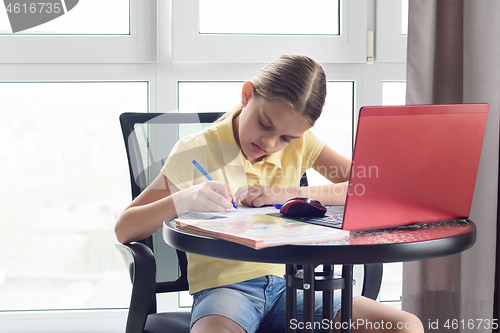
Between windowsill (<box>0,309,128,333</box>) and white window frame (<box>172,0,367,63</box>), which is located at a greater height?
white window frame (<box>172,0,367,63</box>)

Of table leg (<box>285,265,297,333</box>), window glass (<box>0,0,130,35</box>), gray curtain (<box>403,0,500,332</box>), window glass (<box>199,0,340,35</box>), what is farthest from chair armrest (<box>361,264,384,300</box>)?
window glass (<box>0,0,130,35</box>)

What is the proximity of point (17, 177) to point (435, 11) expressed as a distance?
5.79ft

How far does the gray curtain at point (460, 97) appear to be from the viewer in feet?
4.87

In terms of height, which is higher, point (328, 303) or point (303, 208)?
point (303, 208)

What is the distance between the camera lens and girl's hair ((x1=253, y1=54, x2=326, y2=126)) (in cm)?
97

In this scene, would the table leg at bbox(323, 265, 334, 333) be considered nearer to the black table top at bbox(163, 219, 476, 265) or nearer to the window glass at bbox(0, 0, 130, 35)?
the black table top at bbox(163, 219, 476, 265)

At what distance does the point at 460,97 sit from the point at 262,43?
2.53ft

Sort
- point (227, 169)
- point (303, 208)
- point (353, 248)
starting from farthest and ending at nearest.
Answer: point (227, 169), point (303, 208), point (353, 248)

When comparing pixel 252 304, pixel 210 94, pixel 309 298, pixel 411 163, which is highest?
pixel 210 94

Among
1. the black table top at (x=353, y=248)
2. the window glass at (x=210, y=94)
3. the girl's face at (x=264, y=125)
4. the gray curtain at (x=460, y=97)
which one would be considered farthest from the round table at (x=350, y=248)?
the window glass at (x=210, y=94)

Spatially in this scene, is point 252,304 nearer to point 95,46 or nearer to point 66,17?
point 95,46

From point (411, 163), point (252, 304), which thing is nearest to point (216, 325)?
point (252, 304)

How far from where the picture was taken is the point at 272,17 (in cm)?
177

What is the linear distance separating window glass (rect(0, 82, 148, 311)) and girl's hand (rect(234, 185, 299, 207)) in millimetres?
926
